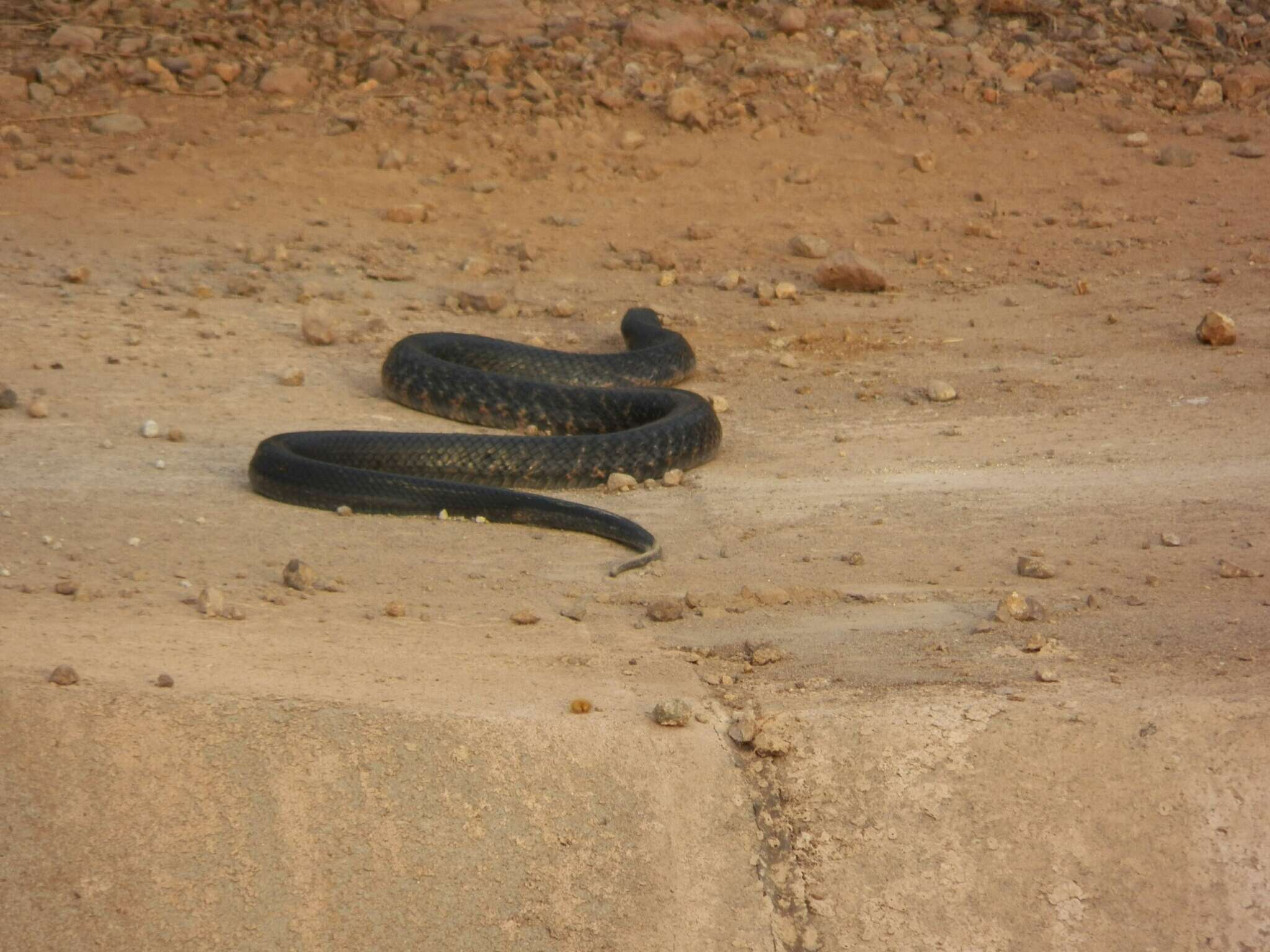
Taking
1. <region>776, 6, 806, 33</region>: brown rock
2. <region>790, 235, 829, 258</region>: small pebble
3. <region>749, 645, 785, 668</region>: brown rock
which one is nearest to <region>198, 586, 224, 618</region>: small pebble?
<region>749, 645, 785, 668</region>: brown rock

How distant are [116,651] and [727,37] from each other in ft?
30.5

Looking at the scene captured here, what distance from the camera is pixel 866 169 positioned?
1064 cm

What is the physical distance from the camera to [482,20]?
11.7 meters

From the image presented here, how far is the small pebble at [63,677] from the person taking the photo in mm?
3396

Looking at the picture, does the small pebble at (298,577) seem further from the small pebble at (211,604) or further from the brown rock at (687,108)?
the brown rock at (687,108)

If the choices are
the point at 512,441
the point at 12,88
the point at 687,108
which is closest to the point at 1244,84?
the point at 687,108

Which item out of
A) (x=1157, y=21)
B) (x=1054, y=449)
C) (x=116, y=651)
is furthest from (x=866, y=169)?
(x=116, y=651)

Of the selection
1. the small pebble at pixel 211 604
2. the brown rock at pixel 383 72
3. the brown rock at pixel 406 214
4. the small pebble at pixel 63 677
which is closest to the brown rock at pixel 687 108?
the brown rock at pixel 383 72

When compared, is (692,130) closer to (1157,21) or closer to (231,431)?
(1157,21)

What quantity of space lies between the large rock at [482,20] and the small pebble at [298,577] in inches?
319

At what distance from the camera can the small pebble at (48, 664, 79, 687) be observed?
134 inches

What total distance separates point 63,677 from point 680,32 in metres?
9.43

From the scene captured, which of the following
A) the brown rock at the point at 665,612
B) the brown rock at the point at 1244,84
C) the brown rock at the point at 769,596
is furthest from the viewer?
the brown rock at the point at 1244,84

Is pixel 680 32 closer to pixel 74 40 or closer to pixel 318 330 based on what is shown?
pixel 74 40
